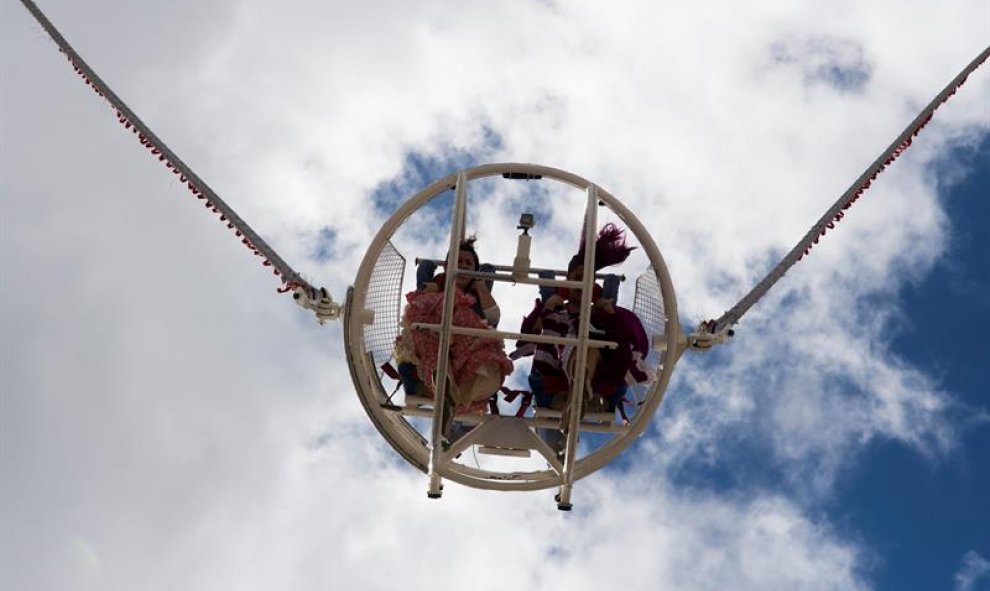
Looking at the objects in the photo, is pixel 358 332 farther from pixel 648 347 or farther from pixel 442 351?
pixel 648 347

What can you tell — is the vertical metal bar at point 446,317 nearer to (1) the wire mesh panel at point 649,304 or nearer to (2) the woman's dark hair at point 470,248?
(2) the woman's dark hair at point 470,248

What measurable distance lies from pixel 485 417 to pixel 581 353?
1.59 metres

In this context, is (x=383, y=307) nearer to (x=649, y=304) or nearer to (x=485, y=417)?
(x=485, y=417)

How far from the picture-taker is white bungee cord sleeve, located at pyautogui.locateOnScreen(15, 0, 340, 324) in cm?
1414

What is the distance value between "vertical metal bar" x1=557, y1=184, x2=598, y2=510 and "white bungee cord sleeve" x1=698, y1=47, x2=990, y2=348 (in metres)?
1.76

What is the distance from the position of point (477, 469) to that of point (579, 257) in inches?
100

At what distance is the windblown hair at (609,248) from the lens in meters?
14.4

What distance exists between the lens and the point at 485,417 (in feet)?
46.0

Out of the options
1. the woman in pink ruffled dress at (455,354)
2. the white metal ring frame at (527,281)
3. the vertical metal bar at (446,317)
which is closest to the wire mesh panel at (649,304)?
the white metal ring frame at (527,281)

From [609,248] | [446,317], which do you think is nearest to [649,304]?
[609,248]

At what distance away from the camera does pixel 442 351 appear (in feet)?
42.4

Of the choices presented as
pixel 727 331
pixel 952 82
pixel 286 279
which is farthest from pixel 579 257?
pixel 952 82

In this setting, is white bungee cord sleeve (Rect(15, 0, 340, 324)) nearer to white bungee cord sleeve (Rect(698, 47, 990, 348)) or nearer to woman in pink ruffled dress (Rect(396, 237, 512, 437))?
woman in pink ruffled dress (Rect(396, 237, 512, 437))

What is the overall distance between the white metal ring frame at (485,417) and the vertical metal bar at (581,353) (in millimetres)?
20
